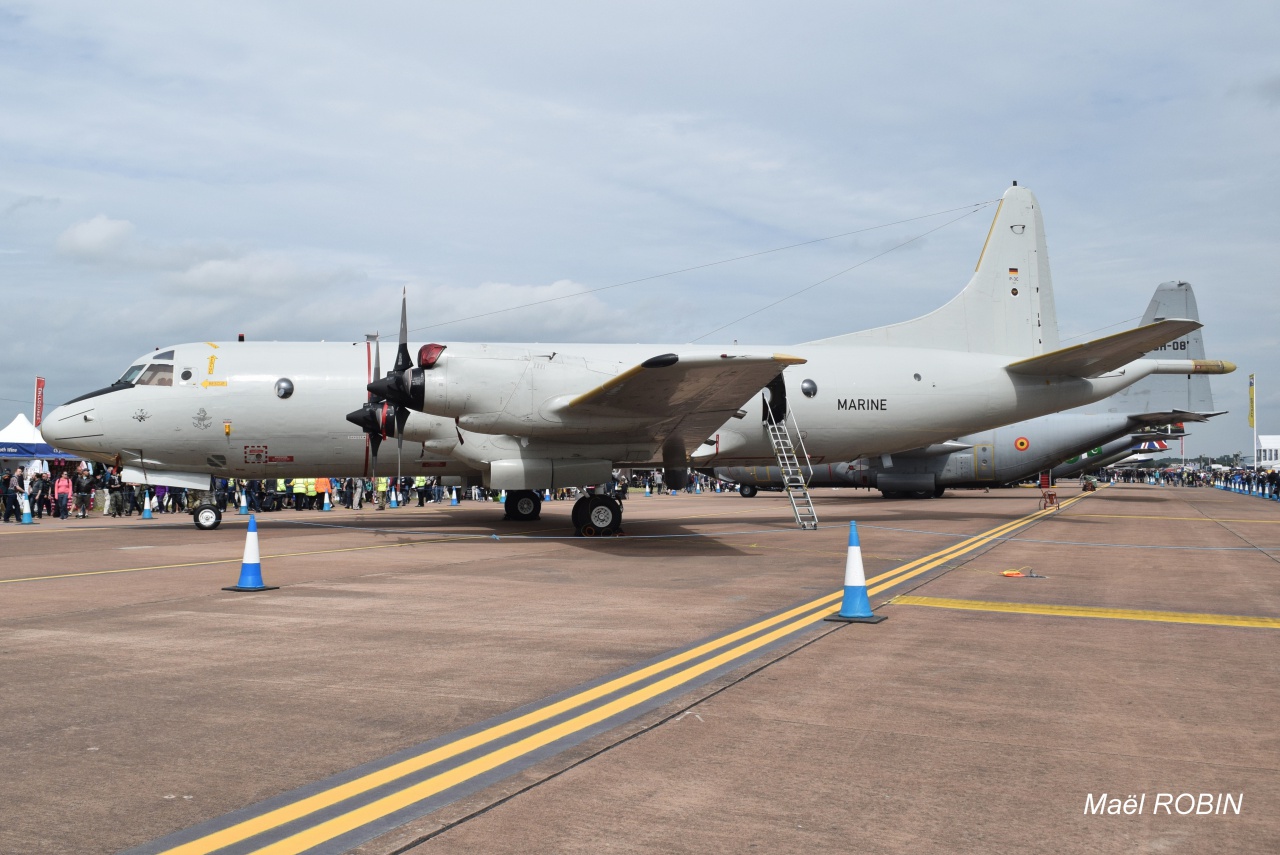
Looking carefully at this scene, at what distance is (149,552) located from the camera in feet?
56.4

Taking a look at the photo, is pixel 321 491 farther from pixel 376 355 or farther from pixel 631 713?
pixel 631 713

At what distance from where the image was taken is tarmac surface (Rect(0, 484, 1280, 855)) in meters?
4.02

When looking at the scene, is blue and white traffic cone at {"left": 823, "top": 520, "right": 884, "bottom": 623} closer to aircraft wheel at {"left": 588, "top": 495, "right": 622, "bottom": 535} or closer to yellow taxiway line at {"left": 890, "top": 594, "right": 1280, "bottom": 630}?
yellow taxiway line at {"left": 890, "top": 594, "right": 1280, "bottom": 630}

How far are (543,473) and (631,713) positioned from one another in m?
13.7

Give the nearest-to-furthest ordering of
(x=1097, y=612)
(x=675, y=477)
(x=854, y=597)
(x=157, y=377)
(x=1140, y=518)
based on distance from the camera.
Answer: (x=854, y=597) < (x=1097, y=612) < (x=157, y=377) < (x=675, y=477) < (x=1140, y=518)

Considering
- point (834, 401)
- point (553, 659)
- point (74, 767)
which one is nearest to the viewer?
point (74, 767)

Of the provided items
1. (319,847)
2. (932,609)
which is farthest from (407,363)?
(319,847)

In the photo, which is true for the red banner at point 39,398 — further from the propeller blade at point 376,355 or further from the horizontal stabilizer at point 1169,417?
the horizontal stabilizer at point 1169,417

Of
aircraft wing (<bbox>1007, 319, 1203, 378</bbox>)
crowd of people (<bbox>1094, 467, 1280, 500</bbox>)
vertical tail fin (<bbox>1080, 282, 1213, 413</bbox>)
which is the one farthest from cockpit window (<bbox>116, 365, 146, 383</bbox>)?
crowd of people (<bbox>1094, 467, 1280, 500</bbox>)

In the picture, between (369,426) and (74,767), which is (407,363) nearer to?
(369,426)

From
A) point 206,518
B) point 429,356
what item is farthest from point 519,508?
point 429,356

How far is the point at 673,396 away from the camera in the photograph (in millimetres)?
16953

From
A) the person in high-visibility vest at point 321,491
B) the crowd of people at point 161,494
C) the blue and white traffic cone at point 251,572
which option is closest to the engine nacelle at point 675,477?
the crowd of people at point 161,494

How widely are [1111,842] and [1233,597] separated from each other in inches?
373
